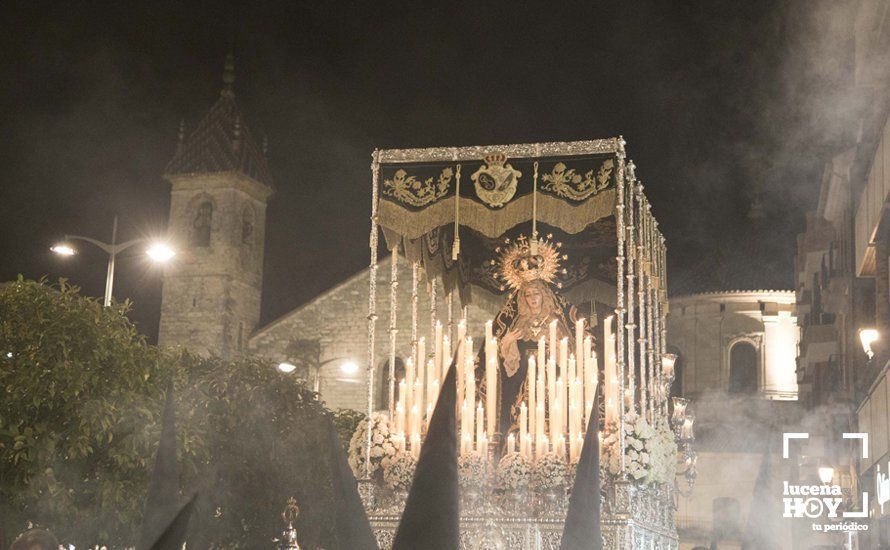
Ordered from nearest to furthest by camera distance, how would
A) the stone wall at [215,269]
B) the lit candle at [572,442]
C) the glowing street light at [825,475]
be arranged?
the lit candle at [572,442] → the glowing street light at [825,475] → the stone wall at [215,269]

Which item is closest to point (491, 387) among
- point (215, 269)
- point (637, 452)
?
point (637, 452)

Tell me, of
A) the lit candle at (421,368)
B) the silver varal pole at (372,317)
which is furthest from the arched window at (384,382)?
the silver varal pole at (372,317)

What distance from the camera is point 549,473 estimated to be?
12875 millimetres

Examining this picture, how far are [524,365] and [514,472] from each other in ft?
7.56

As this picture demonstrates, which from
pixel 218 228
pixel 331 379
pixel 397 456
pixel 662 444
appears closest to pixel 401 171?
pixel 397 456

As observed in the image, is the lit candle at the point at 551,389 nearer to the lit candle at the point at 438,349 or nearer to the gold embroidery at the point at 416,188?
the lit candle at the point at 438,349

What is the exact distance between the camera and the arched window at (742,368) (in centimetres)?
4353

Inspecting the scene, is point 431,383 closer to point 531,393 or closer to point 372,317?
point 372,317

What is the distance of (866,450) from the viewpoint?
16453 mm

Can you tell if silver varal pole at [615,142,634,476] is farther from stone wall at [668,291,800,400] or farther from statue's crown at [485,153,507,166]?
stone wall at [668,291,800,400]

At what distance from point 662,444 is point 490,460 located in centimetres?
187

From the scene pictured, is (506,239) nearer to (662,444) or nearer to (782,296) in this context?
(662,444)

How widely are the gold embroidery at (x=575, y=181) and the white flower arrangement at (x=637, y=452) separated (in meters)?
2.46

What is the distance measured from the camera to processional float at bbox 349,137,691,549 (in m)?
12.9
